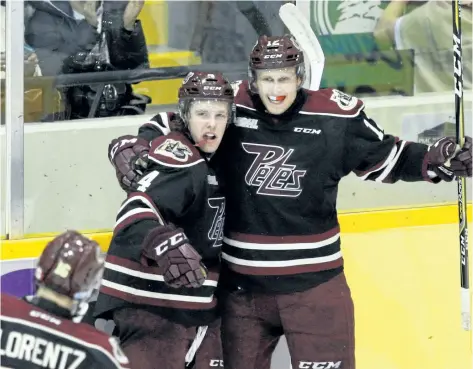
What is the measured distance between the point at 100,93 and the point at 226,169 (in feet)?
2.23

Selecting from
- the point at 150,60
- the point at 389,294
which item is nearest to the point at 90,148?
the point at 150,60

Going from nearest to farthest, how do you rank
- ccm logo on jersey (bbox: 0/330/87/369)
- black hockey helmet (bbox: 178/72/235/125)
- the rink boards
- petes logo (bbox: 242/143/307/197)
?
ccm logo on jersey (bbox: 0/330/87/369) < black hockey helmet (bbox: 178/72/235/125) < petes logo (bbox: 242/143/307/197) < the rink boards

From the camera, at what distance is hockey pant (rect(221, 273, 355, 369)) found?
3.09 meters

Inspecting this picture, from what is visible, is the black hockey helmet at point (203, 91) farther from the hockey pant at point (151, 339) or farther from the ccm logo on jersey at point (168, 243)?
the hockey pant at point (151, 339)

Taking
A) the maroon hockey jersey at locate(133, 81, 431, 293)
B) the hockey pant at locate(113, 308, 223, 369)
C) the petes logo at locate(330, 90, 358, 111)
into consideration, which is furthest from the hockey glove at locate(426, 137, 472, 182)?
the hockey pant at locate(113, 308, 223, 369)

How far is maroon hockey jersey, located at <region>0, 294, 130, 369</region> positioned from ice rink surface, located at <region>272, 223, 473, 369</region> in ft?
Answer: 5.61

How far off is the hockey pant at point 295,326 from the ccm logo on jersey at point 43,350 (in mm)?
1046

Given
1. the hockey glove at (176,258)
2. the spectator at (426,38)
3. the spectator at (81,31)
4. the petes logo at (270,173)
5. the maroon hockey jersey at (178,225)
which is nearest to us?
the hockey glove at (176,258)

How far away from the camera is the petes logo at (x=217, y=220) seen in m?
2.96

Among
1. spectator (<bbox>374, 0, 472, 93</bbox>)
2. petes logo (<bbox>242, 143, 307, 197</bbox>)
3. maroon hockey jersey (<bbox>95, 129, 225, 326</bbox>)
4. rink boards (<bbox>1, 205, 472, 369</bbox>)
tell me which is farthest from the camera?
spectator (<bbox>374, 0, 472, 93</bbox>)

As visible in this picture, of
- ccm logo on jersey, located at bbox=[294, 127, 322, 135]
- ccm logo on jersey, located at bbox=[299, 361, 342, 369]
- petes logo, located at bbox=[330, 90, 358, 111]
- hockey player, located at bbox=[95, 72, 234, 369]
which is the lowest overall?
ccm logo on jersey, located at bbox=[299, 361, 342, 369]

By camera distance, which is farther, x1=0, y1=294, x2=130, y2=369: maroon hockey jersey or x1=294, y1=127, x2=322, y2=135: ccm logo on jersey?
x1=294, y1=127, x2=322, y2=135: ccm logo on jersey

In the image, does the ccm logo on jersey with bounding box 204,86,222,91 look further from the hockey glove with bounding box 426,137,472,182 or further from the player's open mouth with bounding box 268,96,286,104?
the hockey glove with bounding box 426,137,472,182

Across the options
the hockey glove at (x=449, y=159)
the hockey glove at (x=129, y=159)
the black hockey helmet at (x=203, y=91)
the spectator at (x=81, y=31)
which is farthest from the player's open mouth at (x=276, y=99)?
the spectator at (x=81, y=31)
